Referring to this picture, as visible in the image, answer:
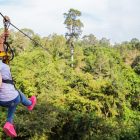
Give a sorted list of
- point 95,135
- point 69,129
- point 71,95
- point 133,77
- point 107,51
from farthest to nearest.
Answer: point 107,51 → point 133,77 → point 71,95 → point 69,129 → point 95,135

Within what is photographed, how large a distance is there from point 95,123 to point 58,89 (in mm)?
7909

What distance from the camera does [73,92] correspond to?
30.0 m

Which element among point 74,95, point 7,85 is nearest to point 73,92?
point 74,95

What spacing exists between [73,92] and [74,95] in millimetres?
538

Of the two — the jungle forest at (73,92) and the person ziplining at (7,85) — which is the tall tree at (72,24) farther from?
the person ziplining at (7,85)

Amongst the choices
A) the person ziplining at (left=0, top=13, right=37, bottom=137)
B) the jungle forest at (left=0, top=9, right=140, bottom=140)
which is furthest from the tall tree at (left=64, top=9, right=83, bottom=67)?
the person ziplining at (left=0, top=13, right=37, bottom=137)

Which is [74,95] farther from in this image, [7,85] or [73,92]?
[7,85]

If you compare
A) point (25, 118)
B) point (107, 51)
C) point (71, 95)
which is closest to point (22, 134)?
point (25, 118)

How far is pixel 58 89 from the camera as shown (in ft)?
99.8

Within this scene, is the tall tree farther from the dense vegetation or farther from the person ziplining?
the person ziplining

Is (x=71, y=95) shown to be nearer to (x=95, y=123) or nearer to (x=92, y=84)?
(x=92, y=84)

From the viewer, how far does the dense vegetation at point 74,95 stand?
73.5ft

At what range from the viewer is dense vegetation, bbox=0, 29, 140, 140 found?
22.4 meters

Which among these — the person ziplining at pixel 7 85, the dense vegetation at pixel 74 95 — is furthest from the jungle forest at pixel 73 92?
the person ziplining at pixel 7 85
